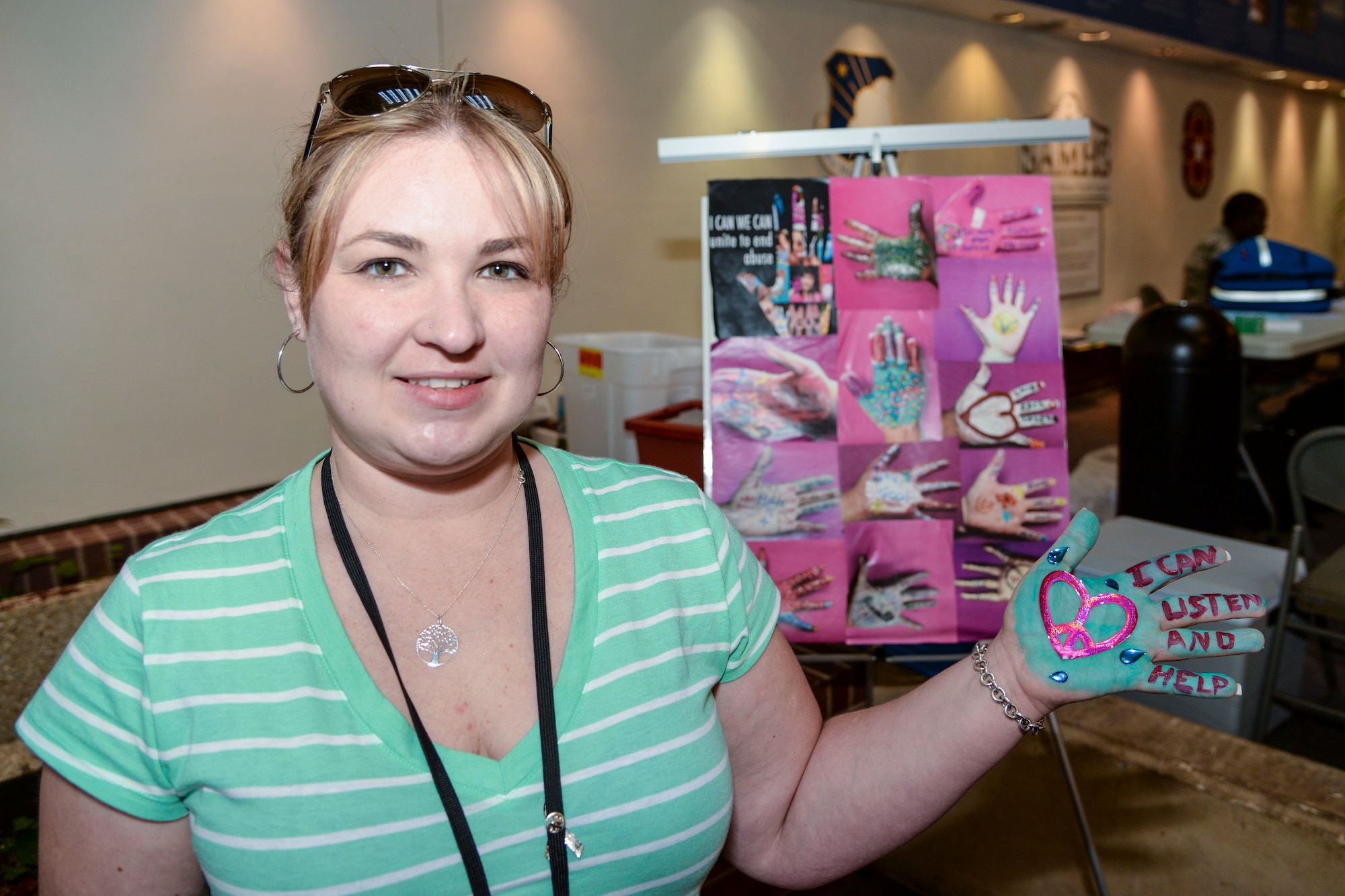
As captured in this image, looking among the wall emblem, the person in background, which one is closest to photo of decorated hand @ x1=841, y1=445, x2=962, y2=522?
the person in background

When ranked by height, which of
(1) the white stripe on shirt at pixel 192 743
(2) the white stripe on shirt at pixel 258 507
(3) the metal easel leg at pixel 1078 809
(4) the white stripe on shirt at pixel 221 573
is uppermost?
(2) the white stripe on shirt at pixel 258 507

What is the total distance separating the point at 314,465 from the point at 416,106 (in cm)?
42

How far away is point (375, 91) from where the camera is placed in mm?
955

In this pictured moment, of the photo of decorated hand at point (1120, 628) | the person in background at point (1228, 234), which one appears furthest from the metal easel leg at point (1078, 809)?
the person in background at point (1228, 234)

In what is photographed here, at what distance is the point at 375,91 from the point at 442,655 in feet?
1.96

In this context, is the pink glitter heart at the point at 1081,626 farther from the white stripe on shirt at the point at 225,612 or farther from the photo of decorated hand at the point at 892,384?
the photo of decorated hand at the point at 892,384

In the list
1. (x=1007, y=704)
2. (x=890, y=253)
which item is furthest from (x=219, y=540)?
(x=890, y=253)

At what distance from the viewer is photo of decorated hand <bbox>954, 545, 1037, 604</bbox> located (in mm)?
1849

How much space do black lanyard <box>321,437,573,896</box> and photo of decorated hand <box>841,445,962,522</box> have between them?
96 cm

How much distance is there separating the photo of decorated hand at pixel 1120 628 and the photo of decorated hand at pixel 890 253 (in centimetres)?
103

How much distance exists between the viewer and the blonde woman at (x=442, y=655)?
0.87 metres

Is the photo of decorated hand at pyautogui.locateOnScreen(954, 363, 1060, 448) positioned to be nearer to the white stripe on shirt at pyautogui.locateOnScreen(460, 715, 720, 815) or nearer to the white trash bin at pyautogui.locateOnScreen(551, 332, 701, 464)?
the white stripe on shirt at pyautogui.locateOnScreen(460, 715, 720, 815)

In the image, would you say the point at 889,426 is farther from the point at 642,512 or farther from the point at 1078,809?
the point at 642,512

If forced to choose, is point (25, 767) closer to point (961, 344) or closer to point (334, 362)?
point (334, 362)
